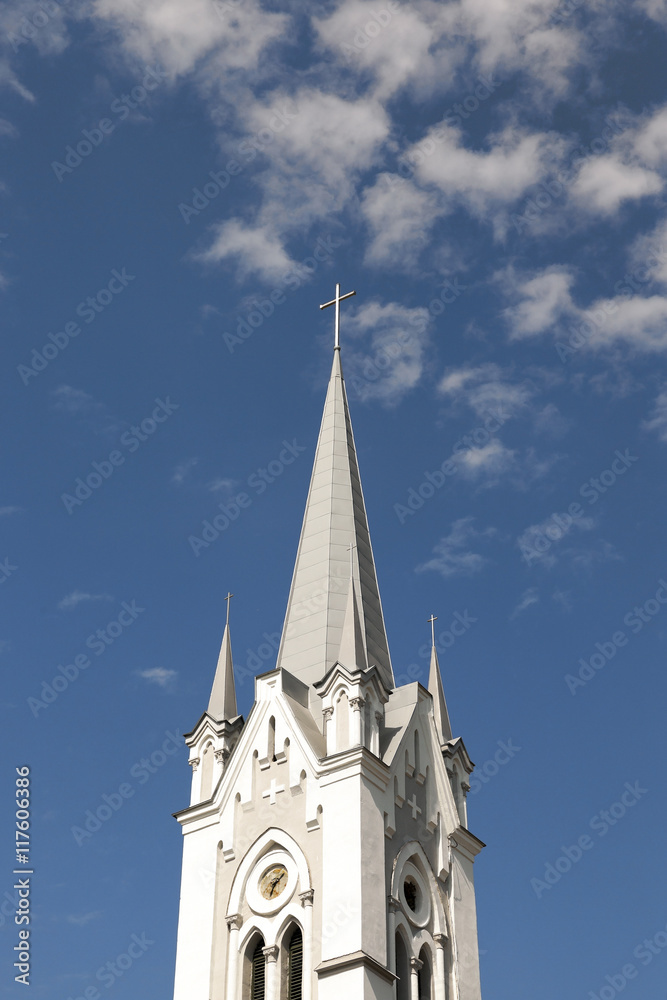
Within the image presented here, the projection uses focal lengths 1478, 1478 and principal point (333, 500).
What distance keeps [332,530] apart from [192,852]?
1149 centimetres

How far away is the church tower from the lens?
121ft

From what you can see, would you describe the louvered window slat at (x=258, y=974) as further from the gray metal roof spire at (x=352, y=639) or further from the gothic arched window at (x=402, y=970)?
the gray metal roof spire at (x=352, y=639)

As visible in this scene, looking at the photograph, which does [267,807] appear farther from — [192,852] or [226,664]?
[226,664]

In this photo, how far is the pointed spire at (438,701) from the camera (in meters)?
44.0

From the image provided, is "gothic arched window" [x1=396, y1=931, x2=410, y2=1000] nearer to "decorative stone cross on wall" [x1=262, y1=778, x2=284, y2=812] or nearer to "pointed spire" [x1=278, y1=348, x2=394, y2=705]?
"decorative stone cross on wall" [x1=262, y1=778, x2=284, y2=812]

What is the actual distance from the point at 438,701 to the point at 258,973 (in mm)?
10515

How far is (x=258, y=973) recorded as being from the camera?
37.7 metres

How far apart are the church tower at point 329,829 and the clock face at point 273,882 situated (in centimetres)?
5

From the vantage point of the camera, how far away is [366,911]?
A: 36219mm

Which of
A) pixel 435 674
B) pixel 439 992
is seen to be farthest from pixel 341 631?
pixel 439 992

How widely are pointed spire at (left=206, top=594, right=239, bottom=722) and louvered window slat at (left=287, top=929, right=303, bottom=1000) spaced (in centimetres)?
774

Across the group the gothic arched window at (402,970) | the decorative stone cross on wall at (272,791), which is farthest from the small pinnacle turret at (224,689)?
the gothic arched window at (402,970)

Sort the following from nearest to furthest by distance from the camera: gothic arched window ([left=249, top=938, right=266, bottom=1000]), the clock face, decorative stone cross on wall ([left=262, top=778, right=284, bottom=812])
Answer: gothic arched window ([left=249, top=938, right=266, bottom=1000]) < the clock face < decorative stone cross on wall ([left=262, top=778, right=284, bottom=812])

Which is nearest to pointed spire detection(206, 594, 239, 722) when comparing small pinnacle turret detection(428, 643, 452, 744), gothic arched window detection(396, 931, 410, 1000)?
small pinnacle turret detection(428, 643, 452, 744)
